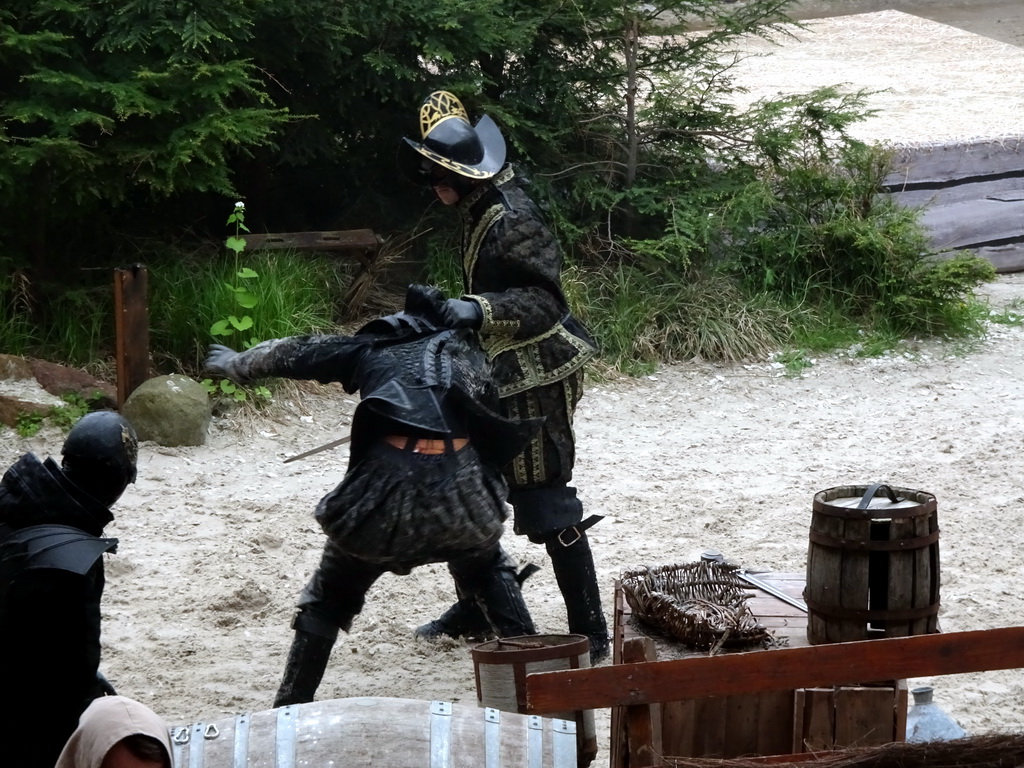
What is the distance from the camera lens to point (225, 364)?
3.43m

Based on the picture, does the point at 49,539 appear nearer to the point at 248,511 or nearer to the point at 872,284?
the point at 248,511

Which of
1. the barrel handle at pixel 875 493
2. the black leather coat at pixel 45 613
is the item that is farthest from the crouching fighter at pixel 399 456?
the barrel handle at pixel 875 493

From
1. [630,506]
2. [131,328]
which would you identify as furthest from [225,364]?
[131,328]

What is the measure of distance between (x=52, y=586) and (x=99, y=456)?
0.96 feet

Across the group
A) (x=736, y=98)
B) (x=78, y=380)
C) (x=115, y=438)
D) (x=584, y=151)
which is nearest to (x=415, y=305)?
(x=115, y=438)

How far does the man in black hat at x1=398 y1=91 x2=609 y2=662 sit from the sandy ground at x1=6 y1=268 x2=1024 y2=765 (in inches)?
22.9

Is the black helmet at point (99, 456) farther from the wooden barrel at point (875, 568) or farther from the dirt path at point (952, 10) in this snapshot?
the dirt path at point (952, 10)

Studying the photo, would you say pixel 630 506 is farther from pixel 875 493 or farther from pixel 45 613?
pixel 45 613

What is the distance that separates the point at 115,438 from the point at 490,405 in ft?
3.95

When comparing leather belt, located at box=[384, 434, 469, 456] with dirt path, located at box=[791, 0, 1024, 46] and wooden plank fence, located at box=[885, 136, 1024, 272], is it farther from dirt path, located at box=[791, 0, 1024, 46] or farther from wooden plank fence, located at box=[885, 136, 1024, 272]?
dirt path, located at box=[791, 0, 1024, 46]

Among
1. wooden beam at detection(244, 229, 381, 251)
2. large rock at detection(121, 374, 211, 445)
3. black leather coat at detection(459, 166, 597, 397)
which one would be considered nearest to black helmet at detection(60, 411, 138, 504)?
black leather coat at detection(459, 166, 597, 397)

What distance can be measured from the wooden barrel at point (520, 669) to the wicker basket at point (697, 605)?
0.21 meters

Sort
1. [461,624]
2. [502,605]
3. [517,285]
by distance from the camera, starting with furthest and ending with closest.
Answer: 1. [461,624]
2. [517,285]
3. [502,605]

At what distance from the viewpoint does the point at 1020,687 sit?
397cm
